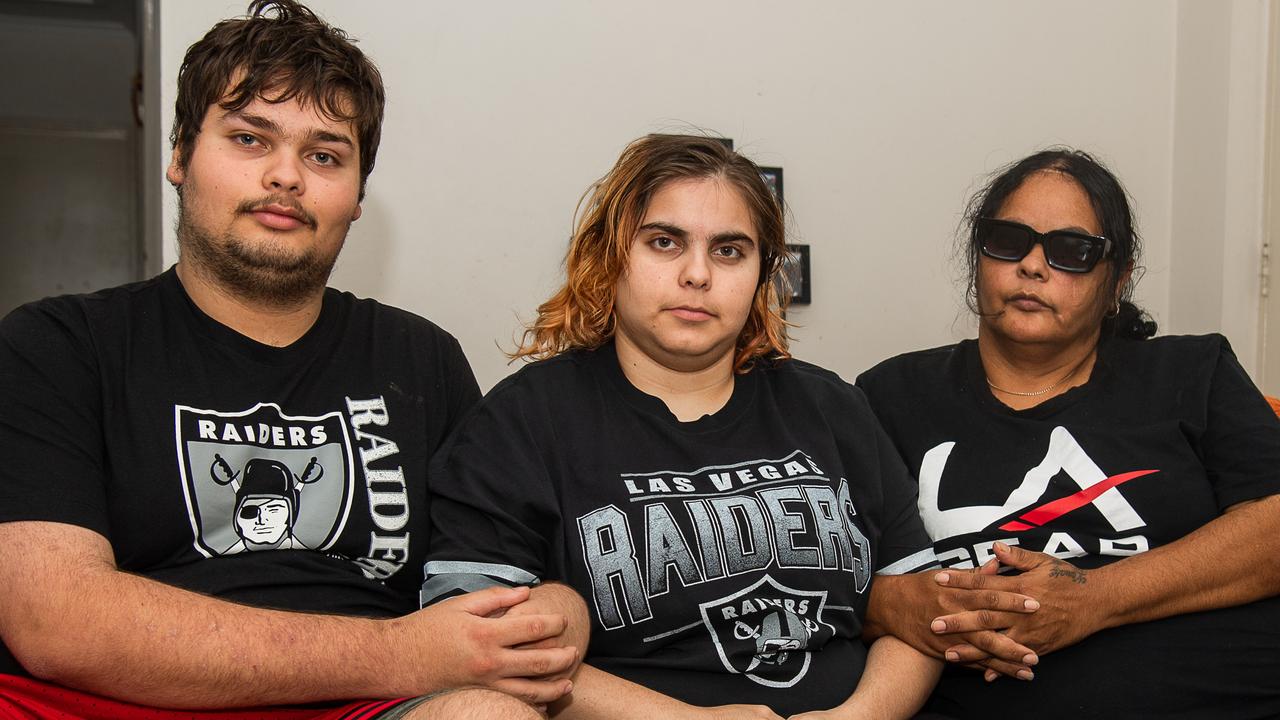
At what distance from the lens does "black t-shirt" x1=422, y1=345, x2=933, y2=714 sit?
60.6 inches

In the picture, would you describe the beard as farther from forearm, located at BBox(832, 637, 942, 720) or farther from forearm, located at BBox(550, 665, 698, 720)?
forearm, located at BBox(832, 637, 942, 720)

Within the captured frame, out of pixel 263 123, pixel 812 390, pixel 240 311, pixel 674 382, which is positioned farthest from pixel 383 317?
pixel 812 390

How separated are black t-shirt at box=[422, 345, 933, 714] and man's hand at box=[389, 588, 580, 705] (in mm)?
73

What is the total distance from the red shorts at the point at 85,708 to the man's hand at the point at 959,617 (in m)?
0.82

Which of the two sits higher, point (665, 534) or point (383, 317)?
point (383, 317)

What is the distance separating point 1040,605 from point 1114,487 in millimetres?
326

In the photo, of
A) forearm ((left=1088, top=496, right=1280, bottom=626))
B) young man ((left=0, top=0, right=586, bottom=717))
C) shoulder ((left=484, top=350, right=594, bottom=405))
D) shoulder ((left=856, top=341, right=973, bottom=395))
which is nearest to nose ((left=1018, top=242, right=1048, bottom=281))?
shoulder ((left=856, top=341, right=973, bottom=395))

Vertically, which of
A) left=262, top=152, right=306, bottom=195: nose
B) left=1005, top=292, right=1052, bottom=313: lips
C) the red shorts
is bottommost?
the red shorts

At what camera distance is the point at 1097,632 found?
5.84ft

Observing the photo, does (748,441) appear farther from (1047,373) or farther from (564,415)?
(1047,373)

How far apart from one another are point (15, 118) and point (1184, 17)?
634cm

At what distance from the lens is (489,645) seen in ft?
4.45

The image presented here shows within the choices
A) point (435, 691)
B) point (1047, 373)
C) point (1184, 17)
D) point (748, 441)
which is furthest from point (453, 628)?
point (1184, 17)

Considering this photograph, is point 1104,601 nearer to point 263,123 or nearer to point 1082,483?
point 1082,483
